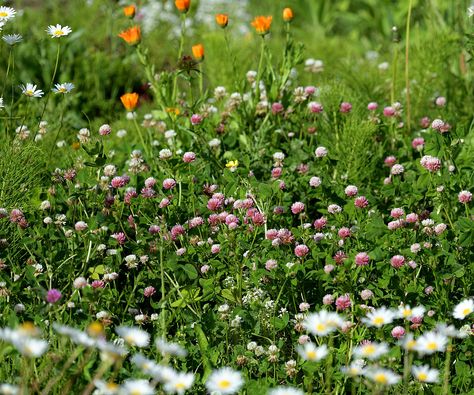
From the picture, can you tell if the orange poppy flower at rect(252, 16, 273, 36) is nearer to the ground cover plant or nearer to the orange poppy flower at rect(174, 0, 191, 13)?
the ground cover plant

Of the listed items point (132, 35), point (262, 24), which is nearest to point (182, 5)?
point (132, 35)

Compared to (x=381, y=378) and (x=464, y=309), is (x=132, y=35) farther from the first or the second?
(x=381, y=378)

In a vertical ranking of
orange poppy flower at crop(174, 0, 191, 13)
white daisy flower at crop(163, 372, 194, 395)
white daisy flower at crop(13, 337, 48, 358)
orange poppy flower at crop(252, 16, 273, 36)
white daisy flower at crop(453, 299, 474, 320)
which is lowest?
white daisy flower at crop(13, 337, 48, 358)

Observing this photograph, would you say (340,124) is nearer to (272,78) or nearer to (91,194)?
(272,78)

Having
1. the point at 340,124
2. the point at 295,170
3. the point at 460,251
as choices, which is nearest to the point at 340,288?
the point at 460,251

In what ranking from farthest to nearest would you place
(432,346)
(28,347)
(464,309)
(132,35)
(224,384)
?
(132,35) < (464,309) < (432,346) < (224,384) < (28,347)

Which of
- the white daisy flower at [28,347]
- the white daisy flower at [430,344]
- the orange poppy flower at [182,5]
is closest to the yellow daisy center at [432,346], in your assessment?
the white daisy flower at [430,344]

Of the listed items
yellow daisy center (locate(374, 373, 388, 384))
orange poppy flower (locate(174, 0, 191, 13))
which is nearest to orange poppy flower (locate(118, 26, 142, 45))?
orange poppy flower (locate(174, 0, 191, 13))

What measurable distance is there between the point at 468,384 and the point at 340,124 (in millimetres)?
1577

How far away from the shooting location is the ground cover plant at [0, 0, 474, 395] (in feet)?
7.77

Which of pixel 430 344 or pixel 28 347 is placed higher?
pixel 430 344

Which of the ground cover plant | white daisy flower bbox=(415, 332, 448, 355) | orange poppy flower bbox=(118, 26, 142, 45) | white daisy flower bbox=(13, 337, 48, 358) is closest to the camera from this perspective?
white daisy flower bbox=(13, 337, 48, 358)

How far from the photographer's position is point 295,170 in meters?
3.53

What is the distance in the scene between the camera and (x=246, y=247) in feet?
9.28
